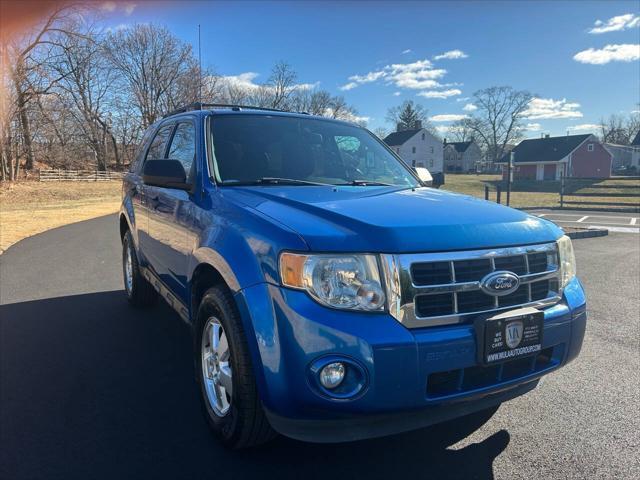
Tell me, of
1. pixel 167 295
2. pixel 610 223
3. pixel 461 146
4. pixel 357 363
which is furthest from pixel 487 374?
pixel 461 146

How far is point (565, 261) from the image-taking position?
2.85 m

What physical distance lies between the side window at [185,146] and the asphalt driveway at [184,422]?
5.35ft

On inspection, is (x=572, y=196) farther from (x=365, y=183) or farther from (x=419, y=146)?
(x=419, y=146)

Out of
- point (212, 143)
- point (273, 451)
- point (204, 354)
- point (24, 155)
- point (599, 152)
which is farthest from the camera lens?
point (599, 152)

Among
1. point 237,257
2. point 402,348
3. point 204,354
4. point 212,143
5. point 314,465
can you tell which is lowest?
point 314,465

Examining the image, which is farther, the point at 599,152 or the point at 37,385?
the point at 599,152

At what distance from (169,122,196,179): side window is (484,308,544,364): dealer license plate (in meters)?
2.21

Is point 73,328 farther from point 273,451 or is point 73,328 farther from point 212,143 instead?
point 273,451

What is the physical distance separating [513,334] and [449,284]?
0.44 metres

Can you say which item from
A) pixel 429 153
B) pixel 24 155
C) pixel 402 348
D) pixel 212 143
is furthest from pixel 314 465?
pixel 429 153

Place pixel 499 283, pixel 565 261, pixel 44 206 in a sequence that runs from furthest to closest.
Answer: pixel 44 206, pixel 565 261, pixel 499 283

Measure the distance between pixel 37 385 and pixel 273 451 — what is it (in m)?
1.99

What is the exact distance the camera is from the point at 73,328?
489 centimetres

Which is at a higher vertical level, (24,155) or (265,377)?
(24,155)
